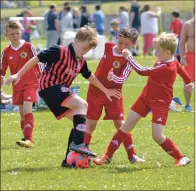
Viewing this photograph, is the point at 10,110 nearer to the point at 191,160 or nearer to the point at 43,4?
the point at 191,160

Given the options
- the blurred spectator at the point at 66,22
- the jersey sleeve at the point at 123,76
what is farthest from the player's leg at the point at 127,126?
the blurred spectator at the point at 66,22

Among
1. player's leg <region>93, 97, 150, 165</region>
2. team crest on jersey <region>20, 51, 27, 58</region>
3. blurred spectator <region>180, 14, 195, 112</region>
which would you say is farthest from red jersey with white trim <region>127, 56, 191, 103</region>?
blurred spectator <region>180, 14, 195, 112</region>

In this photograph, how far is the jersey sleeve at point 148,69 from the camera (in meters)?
10.1

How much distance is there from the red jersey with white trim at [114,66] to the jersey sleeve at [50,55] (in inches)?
44.8

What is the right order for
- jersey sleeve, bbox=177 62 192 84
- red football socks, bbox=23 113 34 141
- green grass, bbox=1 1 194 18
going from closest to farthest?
jersey sleeve, bbox=177 62 192 84, red football socks, bbox=23 113 34 141, green grass, bbox=1 1 194 18

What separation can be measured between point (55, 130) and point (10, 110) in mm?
3429

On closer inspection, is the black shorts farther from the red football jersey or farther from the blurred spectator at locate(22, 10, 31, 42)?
the blurred spectator at locate(22, 10, 31, 42)

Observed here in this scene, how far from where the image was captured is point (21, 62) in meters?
12.6

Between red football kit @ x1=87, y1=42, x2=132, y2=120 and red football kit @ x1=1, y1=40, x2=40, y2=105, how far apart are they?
169 centimetres

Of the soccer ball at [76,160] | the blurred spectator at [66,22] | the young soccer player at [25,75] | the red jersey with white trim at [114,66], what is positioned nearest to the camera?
the soccer ball at [76,160]

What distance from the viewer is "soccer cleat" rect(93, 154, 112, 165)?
34.1 ft

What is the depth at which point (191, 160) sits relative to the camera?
10.7 meters

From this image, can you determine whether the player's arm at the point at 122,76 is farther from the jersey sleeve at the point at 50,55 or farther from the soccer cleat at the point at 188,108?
the soccer cleat at the point at 188,108

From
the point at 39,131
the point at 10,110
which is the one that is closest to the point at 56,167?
the point at 39,131
